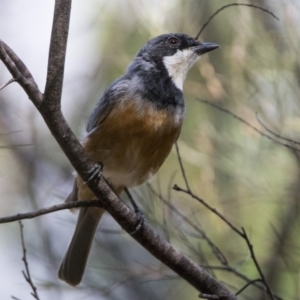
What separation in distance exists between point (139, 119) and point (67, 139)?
0.90 meters

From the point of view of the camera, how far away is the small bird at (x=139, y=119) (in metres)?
3.35

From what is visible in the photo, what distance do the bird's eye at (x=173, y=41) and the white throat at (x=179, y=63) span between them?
6 cm

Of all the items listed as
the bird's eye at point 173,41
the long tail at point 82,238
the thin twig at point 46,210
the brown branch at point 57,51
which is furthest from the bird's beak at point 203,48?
the brown branch at point 57,51

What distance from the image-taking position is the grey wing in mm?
3441

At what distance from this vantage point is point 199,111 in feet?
14.8

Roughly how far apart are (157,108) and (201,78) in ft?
3.57

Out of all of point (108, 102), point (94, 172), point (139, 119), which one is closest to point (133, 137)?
point (139, 119)

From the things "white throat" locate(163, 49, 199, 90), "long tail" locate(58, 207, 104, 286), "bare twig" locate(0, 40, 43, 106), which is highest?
"bare twig" locate(0, 40, 43, 106)

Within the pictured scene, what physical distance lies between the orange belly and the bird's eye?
0.68 meters

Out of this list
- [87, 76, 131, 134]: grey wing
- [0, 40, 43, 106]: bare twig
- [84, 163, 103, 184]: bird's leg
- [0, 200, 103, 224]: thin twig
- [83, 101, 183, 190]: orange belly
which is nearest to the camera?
[0, 40, 43, 106]: bare twig

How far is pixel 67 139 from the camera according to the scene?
2.47 meters

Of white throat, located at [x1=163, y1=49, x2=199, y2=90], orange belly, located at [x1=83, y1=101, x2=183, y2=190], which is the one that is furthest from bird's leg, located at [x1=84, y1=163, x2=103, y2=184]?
white throat, located at [x1=163, y1=49, x2=199, y2=90]

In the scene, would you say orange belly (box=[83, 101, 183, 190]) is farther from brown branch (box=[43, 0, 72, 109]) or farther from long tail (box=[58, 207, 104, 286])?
brown branch (box=[43, 0, 72, 109])

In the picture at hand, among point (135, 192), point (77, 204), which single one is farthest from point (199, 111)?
point (77, 204)
